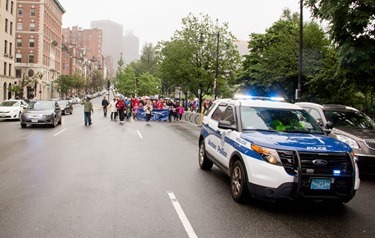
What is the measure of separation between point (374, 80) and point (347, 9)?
9.94ft

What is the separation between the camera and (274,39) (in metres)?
41.4

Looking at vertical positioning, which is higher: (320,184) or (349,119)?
(349,119)

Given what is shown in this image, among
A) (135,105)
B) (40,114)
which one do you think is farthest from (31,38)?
(40,114)

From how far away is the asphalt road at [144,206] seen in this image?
16.1 feet

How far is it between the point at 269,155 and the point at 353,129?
499 cm

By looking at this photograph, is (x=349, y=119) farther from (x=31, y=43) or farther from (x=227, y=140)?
(x=31, y=43)

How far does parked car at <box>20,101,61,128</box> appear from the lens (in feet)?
64.2

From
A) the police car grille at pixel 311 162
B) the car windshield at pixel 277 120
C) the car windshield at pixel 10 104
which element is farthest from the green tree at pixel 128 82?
the police car grille at pixel 311 162

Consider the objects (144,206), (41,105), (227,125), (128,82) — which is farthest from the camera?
(128,82)

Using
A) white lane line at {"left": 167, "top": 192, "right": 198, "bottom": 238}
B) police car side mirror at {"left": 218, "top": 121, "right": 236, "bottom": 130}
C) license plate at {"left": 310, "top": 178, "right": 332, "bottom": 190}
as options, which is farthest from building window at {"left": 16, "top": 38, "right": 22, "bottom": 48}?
license plate at {"left": 310, "top": 178, "right": 332, "bottom": 190}

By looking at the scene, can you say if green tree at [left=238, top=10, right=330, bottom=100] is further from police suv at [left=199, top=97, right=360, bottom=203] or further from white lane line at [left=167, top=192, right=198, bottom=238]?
white lane line at [left=167, top=192, right=198, bottom=238]

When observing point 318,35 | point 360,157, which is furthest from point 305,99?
point 360,157

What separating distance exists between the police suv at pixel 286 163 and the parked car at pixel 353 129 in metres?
1.61

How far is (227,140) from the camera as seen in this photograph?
7.16 metres
